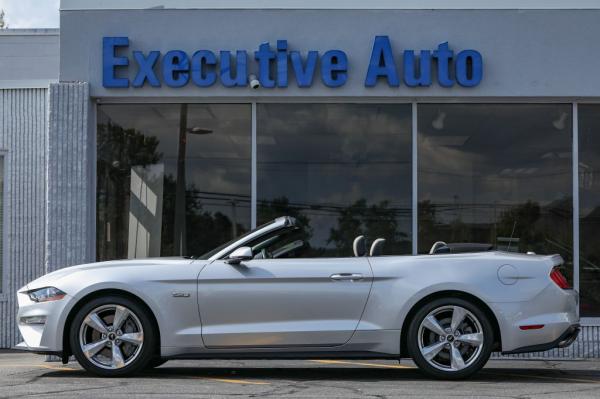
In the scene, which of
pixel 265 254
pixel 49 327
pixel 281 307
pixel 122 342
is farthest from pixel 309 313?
pixel 49 327

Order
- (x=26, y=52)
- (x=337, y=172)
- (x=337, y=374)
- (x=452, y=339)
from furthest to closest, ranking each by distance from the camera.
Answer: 1. (x=26, y=52)
2. (x=337, y=172)
3. (x=337, y=374)
4. (x=452, y=339)

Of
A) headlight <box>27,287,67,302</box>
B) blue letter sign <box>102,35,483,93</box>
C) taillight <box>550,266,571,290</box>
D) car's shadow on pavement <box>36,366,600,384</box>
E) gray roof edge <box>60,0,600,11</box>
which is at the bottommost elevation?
car's shadow on pavement <box>36,366,600,384</box>

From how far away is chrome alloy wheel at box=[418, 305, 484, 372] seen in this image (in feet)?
27.2

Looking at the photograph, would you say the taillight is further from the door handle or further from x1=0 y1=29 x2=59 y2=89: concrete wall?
x1=0 y1=29 x2=59 y2=89: concrete wall

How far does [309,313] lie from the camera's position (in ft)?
27.4

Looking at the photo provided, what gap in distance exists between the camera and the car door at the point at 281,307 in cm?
834

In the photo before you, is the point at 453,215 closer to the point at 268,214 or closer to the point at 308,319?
the point at 268,214

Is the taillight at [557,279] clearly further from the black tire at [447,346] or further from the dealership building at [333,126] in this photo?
the dealership building at [333,126]

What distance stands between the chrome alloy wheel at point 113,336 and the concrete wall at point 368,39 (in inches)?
171

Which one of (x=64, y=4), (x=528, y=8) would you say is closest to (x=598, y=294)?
(x=528, y=8)

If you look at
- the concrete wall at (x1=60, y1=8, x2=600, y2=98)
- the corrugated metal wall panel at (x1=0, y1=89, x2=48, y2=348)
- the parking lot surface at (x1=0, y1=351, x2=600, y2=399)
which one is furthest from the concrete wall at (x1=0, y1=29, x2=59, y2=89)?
the parking lot surface at (x1=0, y1=351, x2=600, y2=399)

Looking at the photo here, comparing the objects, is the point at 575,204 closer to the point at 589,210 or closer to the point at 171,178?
the point at 589,210

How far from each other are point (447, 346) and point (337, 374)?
1.16m

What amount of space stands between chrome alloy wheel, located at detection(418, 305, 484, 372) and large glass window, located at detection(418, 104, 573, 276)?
12.2 feet
